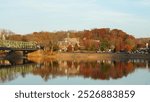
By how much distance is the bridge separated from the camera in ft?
127

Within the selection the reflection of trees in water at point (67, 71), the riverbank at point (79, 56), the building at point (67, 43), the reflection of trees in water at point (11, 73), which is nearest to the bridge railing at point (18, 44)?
the riverbank at point (79, 56)

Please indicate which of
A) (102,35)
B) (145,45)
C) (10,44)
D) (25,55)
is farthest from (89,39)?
(10,44)

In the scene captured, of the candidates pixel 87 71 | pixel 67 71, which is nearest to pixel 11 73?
pixel 67 71

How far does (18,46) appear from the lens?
4166 cm

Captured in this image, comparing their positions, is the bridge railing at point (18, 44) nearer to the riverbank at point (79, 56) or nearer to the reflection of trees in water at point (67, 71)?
the riverbank at point (79, 56)

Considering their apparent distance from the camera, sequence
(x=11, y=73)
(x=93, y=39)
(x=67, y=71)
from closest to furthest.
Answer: (x=11, y=73) < (x=67, y=71) < (x=93, y=39)

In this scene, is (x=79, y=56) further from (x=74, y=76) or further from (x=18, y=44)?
(x=74, y=76)

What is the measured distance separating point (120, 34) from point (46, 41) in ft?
36.9

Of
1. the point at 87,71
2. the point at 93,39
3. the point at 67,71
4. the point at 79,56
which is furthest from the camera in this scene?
the point at 93,39

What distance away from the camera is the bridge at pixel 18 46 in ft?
127

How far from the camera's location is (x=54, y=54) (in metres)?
45.9

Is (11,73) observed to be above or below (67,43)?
below

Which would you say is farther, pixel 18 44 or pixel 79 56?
pixel 79 56

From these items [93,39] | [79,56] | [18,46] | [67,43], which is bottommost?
[79,56]
